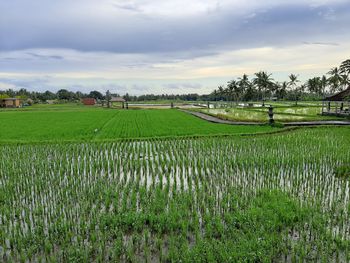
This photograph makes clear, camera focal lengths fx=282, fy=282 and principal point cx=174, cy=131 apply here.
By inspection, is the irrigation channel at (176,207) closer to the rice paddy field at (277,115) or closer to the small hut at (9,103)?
the rice paddy field at (277,115)

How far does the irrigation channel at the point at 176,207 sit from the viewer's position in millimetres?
4348

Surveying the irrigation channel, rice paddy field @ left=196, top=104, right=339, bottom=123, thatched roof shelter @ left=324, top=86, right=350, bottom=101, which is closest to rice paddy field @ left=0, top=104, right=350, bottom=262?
the irrigation channel

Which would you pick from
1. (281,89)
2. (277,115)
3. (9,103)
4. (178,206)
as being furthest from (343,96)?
(9,103)

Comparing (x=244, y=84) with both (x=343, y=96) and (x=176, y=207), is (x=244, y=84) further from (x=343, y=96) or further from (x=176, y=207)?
(x=176, y=207)

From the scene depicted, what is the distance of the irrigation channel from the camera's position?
14.3ft

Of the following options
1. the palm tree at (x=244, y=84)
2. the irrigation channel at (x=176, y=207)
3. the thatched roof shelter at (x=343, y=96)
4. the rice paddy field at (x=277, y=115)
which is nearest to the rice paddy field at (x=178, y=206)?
the irrigation channel at (x=176, y=207)

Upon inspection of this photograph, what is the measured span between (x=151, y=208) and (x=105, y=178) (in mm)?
2788

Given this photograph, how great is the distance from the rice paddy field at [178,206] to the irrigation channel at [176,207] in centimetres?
2

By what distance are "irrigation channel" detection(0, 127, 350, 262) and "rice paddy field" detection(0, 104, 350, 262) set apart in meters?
0.02

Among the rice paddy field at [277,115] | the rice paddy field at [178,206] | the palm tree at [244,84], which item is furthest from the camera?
the palm tree at [244,84]

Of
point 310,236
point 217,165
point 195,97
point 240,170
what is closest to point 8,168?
point 217,165

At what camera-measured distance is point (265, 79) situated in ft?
180

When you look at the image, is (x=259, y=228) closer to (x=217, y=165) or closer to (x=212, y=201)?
(x=212, y=201)

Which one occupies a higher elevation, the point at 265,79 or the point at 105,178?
the point at 265,79
